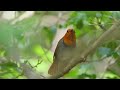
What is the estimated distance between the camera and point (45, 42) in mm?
1160

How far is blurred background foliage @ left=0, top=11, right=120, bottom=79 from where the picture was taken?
3.69ft

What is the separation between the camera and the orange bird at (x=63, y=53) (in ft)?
3.71

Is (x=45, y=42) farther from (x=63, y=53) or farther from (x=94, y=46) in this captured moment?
(x=94, y=46)

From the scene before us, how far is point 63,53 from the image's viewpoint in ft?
3.79

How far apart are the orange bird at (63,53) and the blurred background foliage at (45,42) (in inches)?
0.8

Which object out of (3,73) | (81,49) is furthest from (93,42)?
(3,73)

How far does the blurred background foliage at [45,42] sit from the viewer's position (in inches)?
44.3

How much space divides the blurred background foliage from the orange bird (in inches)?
0.8

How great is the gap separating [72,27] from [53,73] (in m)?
0.23

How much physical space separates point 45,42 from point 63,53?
98 mm

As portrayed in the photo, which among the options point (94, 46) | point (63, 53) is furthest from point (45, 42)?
point (94, 46)

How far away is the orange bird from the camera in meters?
1.13
